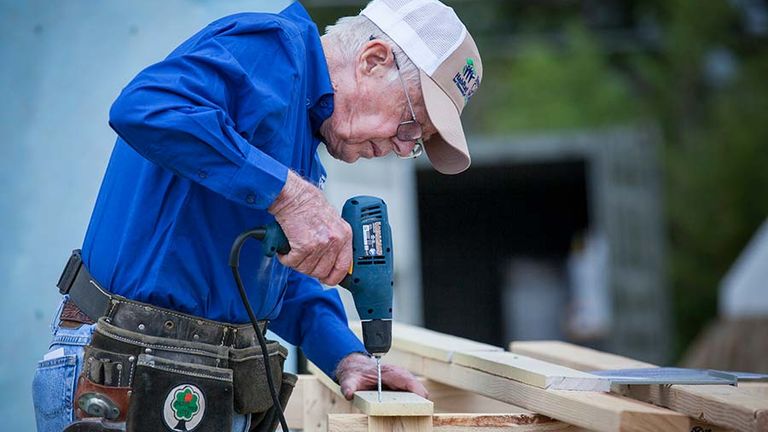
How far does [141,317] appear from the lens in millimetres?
2568

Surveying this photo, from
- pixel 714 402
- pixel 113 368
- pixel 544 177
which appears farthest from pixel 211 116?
pixel 544 177

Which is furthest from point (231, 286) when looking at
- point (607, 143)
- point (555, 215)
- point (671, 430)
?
point (555, 215)

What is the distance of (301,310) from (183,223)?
0.81m

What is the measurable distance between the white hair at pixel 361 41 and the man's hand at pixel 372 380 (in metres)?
0.81

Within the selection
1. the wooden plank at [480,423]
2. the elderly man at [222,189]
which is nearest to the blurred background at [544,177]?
the elderly man at [222,189]

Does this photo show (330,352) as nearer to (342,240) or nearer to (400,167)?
(342,240)

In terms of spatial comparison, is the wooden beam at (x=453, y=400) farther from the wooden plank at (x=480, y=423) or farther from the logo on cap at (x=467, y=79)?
the logo on cap at (x=467, y=79)

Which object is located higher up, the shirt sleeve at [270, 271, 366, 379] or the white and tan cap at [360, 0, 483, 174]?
the white and tan cap at [360, 0, 483, 174]

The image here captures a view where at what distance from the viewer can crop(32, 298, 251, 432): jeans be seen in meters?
2.59

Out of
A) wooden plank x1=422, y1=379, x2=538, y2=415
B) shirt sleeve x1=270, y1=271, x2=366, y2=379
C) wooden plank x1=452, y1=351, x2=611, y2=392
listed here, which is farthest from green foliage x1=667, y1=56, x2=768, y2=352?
shirt sleeve x1=270, y1=271, x2=366, y2=379

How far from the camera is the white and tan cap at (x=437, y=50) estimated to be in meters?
2.73

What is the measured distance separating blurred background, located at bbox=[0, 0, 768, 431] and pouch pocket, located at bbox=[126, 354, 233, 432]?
65.2 inches

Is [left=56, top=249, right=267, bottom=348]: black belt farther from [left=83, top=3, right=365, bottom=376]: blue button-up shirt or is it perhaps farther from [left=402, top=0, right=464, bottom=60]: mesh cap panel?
[left=402, top=0, right=464, bottom=60]: mesh cap panel

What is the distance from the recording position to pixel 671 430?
2479 millimetres
